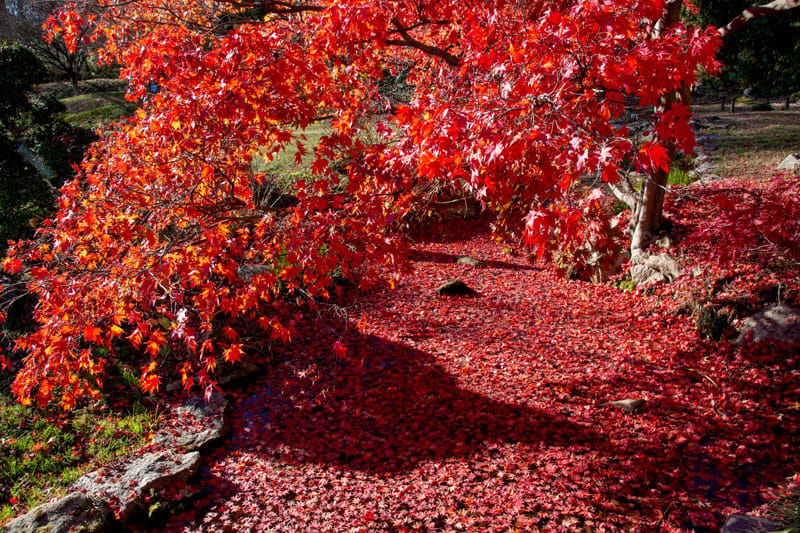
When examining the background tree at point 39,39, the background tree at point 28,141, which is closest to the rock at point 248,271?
the background tree at point 28,141

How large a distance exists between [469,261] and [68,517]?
740cm

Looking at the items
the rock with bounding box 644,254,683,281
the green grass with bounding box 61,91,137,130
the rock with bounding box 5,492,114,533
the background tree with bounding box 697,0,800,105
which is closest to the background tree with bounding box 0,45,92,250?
the green grass with bounding box 61,91,137,130

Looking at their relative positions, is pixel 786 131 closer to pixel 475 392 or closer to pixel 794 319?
pixel 794 319

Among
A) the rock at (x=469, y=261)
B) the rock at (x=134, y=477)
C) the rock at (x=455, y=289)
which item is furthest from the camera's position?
the rock at (x=469, y=261)

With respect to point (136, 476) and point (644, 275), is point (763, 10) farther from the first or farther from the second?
point (136, 476)

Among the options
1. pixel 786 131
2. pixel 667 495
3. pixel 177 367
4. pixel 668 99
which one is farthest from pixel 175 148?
pixel 786 131

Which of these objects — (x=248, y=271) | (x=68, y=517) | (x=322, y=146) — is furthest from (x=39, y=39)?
(x=68, y=517)

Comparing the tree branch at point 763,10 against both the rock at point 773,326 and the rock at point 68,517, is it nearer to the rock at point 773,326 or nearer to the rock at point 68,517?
the rock at point 773,326

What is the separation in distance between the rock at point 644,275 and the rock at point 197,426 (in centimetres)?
595

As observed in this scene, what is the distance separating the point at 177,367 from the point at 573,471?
496cm

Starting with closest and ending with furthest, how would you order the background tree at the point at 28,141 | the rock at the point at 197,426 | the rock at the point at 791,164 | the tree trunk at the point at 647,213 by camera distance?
1. the rock at the point at 197,426
2. the tree trunk at the point at 647,213
3. the rock at the point at 791,164
4. the background tree at the point at 28,141

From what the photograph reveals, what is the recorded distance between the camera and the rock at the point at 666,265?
687 cm

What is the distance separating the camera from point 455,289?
27.1 feet

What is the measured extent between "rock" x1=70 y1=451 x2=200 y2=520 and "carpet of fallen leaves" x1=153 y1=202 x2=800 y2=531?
0.23m
